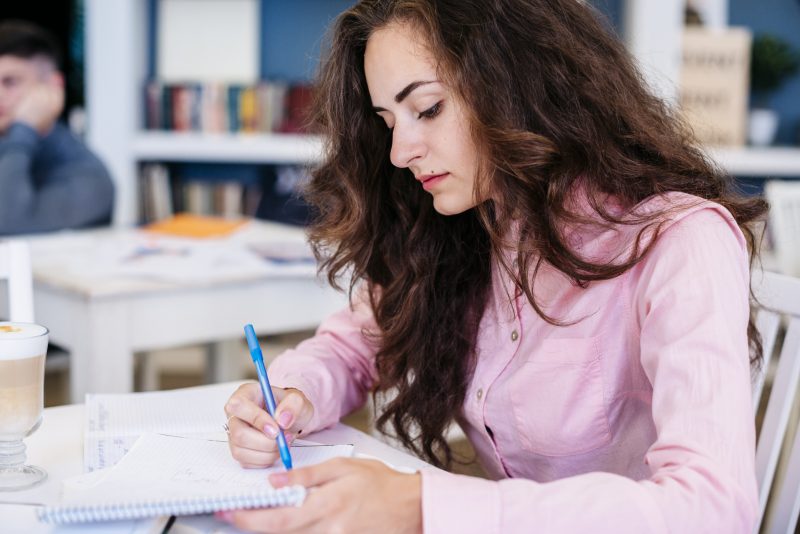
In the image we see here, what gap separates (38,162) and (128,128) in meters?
0.89

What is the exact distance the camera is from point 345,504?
808 millimetres

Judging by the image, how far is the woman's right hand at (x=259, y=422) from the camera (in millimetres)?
987

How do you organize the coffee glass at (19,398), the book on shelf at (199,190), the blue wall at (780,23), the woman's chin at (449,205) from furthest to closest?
1. the blue wall at (780,23)
2. the book on shelf at (199,190)
3. the woman's chin at (449,205)
4. the coffee glass at (19,398)

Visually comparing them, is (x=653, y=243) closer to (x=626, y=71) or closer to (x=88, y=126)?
(x=626, y=71)

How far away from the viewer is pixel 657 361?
3.10ft

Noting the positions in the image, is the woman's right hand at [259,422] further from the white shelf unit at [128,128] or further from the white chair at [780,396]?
the white shelf unit at [128,128]

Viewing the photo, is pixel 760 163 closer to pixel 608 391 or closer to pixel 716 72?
pixel 716 72

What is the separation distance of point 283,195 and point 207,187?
30 centimetres

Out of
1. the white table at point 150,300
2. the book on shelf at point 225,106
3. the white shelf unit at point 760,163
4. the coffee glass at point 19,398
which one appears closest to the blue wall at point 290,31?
the book on shelf at point 225,106

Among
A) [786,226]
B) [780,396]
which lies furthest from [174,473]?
[786,226]

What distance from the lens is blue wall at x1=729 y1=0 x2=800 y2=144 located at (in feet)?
13.8

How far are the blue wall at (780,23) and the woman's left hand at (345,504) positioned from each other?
3876 mm

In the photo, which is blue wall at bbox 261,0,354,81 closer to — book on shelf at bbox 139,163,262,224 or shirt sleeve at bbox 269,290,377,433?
book on shelf at bbox 139,163,262,224

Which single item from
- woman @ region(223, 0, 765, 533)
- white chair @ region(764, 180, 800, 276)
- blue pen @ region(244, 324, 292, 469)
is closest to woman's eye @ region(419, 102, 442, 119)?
woman @ region(223, 0, 765, 533)
